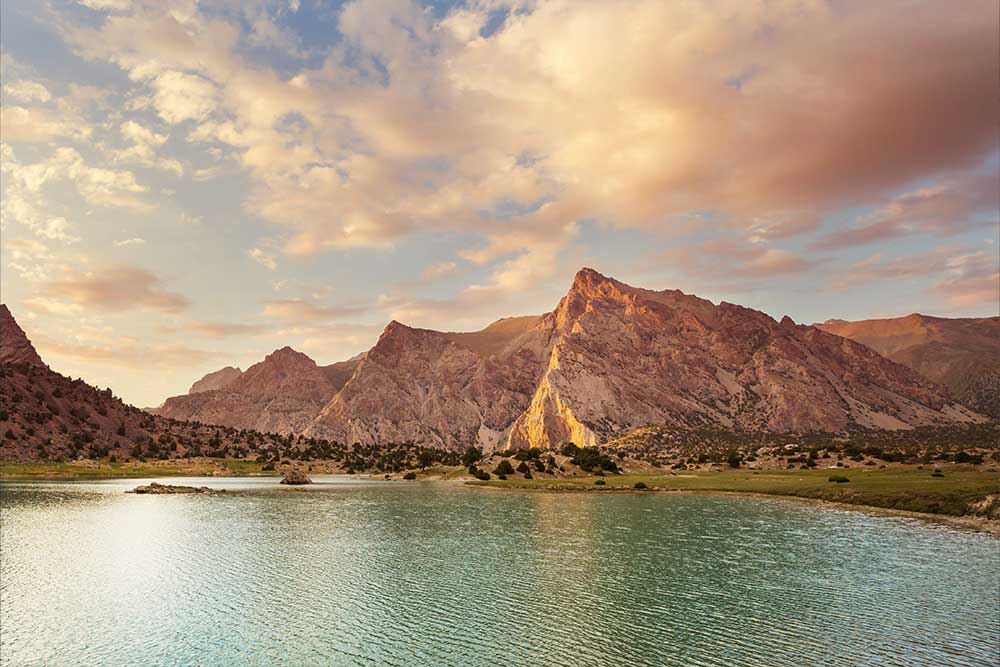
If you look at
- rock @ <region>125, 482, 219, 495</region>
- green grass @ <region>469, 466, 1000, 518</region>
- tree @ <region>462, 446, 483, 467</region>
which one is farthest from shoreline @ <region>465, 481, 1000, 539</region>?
rock @ <region>125, 482, 219, 495</region>

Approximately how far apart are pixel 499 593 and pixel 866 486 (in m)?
83.9

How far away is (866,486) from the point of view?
Result: 96500 millimetres

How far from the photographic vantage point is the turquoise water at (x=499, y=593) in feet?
90.4

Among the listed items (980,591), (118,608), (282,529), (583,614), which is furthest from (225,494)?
(980,591)

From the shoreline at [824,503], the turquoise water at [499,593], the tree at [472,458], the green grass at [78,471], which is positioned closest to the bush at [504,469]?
the shoreline at [824,503]

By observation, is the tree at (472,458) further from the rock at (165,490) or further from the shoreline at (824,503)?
the rock at (165,490)

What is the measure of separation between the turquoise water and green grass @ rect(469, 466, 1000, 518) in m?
10.2

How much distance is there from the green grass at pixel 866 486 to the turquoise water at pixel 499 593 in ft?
33.4

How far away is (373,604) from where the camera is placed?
35375 mm

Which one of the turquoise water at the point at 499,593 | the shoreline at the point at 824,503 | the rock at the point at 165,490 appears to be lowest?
the shoreline at the point at 824,503

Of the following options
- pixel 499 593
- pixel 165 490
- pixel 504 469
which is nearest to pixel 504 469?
pixel 504 469

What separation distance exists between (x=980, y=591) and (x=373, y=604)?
36.6 m

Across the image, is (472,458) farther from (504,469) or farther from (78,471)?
(78,471)

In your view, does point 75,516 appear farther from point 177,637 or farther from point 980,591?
point 980,591
